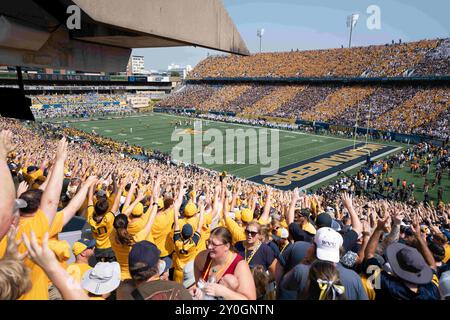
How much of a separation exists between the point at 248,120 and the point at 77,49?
44677 mm

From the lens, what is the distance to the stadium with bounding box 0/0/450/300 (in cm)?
269

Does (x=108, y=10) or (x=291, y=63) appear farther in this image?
(x=291, y=63)

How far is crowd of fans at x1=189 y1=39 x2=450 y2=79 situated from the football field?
1652cm

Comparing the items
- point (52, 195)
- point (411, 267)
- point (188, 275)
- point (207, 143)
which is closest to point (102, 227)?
point (188, 275)

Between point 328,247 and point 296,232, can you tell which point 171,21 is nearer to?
point 328,247

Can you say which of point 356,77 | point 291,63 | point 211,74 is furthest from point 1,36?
point 211,74

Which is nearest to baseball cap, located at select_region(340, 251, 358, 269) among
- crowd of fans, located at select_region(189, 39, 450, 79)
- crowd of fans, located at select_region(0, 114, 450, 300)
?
crowd of fans, located at select_region(0, 114, 450, 300)

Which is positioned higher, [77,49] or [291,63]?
[291,63]

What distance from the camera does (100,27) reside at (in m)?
3.03

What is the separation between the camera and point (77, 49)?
146 inches
